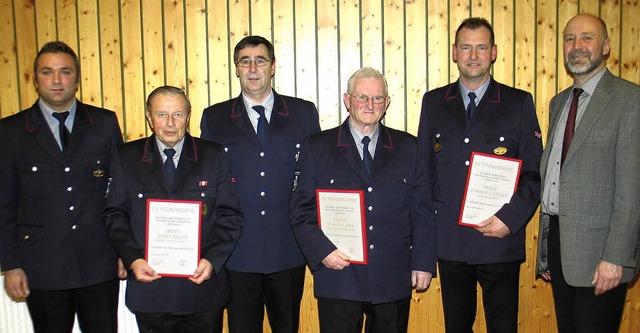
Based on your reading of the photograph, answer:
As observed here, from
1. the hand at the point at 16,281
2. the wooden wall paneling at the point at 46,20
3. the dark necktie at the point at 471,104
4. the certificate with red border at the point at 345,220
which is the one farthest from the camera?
the wooden wall paneling at the point at 46,20

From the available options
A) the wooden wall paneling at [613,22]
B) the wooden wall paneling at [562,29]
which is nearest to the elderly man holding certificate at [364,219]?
the wooden wall paneling at [562,29]

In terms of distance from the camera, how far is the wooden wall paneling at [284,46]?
13.5ft

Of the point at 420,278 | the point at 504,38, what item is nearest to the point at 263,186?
the point at 420,278

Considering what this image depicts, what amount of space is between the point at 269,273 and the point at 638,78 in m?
3.19

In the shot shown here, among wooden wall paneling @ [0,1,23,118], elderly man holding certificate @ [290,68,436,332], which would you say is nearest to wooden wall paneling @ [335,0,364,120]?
elderly man holding certificate @ [290,68,436,332]

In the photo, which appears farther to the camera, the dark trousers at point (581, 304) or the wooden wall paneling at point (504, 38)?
the wooden wall paneling at point (504, 38)

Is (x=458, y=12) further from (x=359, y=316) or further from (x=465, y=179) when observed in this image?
(x=359, y=316)

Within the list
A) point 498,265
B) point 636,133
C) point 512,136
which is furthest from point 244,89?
point 636,133

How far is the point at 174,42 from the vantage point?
163 inches

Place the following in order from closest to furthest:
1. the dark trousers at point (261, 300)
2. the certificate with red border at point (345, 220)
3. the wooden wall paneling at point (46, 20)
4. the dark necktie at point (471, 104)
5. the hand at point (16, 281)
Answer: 1. the certificate with red border at point (345, 220)
2. the hand at point (16, 281)
3. the dark trousers at point (261, 300)
4. the dark necktie at point (471, 104)
5. the wooden wall paneling at point (46, 20)

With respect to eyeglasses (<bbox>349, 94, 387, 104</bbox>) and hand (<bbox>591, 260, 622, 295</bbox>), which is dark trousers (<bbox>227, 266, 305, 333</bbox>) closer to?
eyeglasses (<bbox>349, 94, 387, 104</bbox>)

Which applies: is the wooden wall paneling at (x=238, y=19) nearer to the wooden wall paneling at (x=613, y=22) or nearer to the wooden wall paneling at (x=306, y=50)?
the wooden wall paneling at (x=306, y=50)

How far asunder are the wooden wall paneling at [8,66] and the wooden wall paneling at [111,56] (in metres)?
0.66

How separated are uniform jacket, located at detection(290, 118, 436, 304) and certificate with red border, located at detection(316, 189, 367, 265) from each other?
4cm
